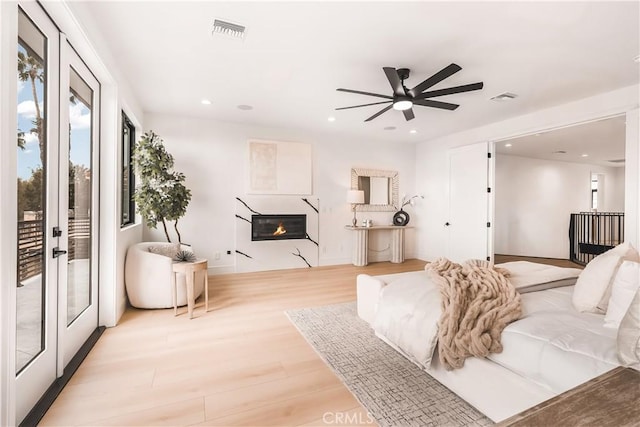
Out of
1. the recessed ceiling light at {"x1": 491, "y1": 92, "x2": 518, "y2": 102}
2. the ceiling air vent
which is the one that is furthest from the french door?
the recessed ceiling light at {"x1": 491, "y1": 92, "x2": 518, "y2": 102}

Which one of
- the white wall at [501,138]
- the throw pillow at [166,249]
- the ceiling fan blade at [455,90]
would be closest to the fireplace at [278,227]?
the throw pillow at [166,249]

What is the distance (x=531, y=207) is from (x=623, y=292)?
6.82 meters

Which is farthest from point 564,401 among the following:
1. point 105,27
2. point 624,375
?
point 105,27

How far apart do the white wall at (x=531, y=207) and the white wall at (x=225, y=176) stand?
407 cm

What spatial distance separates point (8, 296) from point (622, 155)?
1023 centimetres

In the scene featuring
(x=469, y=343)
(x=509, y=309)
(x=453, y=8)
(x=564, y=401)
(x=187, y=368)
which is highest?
(x=453, y=8)

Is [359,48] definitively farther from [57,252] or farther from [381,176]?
[381,176]

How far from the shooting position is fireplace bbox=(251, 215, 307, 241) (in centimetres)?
504

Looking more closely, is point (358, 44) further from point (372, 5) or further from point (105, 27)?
point (105, 27)

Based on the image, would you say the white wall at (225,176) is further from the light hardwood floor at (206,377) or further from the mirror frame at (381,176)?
the light hardwood floor at (206,377)

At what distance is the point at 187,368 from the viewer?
2.06 m

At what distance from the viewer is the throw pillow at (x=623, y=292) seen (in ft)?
4.91

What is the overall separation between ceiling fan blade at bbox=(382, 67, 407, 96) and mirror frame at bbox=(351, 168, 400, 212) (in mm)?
2932

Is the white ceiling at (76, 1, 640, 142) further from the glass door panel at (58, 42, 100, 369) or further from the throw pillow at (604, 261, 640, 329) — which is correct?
the throw pillow at (604, 261, 640, 329)
